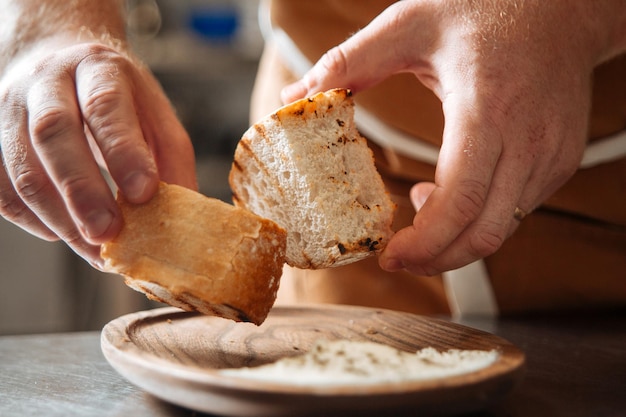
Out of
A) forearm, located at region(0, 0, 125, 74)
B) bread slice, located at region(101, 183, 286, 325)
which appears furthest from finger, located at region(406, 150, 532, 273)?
forearm, located at region(0, 0, 125, 74)

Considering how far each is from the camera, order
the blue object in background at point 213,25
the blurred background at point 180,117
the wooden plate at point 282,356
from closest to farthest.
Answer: the wooden plate at point 282,356
the blurred background at point 180,117
the blue object in background at point 213,25

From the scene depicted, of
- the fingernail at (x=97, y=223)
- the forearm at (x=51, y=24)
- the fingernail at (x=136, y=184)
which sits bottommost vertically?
the fingernail at (x=97, y=223)

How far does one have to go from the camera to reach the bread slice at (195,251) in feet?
2.68

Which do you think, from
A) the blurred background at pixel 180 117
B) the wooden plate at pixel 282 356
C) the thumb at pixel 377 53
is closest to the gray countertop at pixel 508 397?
the wooden plate at pixel 282 356

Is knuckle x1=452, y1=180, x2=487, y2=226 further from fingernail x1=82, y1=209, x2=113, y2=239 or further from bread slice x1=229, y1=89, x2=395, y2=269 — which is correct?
fingernail x1=82, y1=209, x2=113, y2=239

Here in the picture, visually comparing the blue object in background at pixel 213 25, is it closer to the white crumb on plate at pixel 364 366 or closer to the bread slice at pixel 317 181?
the bread slice at pixel 317 181

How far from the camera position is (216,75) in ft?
11.4

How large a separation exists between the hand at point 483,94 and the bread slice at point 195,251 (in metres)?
0.19

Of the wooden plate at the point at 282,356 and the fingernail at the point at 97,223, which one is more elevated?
the fingernail at the point at 97,223

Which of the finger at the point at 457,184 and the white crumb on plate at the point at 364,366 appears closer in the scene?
the white crumb on plate at the point at 364,366

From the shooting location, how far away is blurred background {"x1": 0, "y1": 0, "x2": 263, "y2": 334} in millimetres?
3129

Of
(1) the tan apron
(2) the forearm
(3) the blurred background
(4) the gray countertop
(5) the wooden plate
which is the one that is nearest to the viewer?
(5) the wooden plate

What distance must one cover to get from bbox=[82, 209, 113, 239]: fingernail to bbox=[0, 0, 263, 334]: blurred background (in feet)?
7.98

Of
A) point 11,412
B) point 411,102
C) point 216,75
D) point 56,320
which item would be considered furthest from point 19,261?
point 11,412
